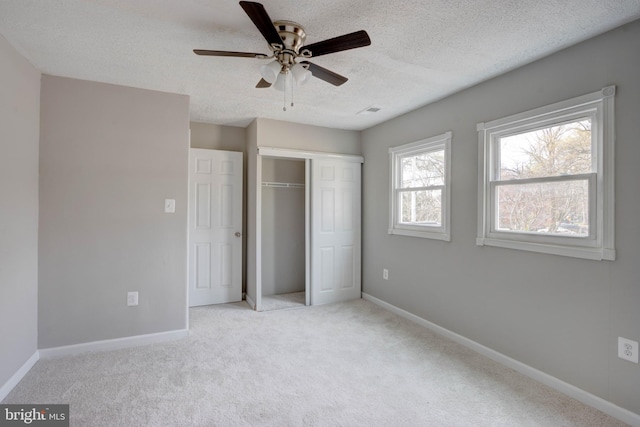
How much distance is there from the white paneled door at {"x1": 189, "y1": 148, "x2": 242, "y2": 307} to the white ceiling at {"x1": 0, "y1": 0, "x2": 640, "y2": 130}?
1.24m

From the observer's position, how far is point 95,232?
2848mm

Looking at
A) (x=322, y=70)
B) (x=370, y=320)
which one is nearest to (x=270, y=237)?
(x=370, y=320)

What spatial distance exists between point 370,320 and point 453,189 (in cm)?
174

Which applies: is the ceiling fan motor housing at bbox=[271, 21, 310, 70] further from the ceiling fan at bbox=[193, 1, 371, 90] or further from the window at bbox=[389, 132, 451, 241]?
the window at bbox=[389, 132, 451, 241]

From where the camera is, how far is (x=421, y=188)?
3.59 metres

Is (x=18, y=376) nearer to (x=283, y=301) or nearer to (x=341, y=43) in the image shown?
(x=283, y=301)

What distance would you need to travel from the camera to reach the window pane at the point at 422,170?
3.42 meters

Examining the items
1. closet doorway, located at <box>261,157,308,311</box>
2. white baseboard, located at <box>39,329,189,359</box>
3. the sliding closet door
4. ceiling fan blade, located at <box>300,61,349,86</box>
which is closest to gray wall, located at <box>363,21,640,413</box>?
the sliding closet door

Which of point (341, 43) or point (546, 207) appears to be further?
point (546, 207)

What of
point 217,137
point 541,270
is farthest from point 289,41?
point 217,137

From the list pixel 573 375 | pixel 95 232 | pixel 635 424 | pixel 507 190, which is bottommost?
pixel 635 424

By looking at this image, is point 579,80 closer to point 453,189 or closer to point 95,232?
point 453,189

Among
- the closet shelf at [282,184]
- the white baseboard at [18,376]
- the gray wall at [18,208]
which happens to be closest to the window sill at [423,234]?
the closet shelf at [282,184]

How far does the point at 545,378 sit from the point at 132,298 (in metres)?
3.56
